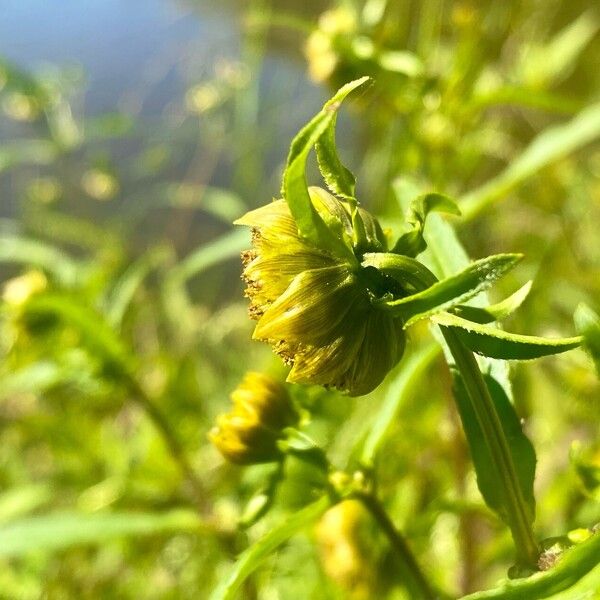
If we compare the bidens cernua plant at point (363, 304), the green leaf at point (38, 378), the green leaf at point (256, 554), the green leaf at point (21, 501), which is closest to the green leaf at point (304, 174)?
the bidens cernua plant at point (363, 304)

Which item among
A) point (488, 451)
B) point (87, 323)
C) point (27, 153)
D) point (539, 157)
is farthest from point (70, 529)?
point (27, 153)

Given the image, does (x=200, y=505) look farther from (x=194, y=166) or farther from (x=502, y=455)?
(x=194, y=166)

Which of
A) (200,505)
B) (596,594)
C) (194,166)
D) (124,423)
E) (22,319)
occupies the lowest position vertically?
(596,594)

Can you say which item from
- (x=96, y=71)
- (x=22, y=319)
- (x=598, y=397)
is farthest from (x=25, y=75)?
(x=96, y=71)

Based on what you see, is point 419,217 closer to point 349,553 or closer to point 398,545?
point 398,545

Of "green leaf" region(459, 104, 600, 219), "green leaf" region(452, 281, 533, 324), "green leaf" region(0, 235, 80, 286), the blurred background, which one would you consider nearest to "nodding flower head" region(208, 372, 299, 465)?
the blurred background

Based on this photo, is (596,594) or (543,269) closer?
(596,594)

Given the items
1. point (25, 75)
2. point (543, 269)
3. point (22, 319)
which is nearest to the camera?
point (22, 319)
